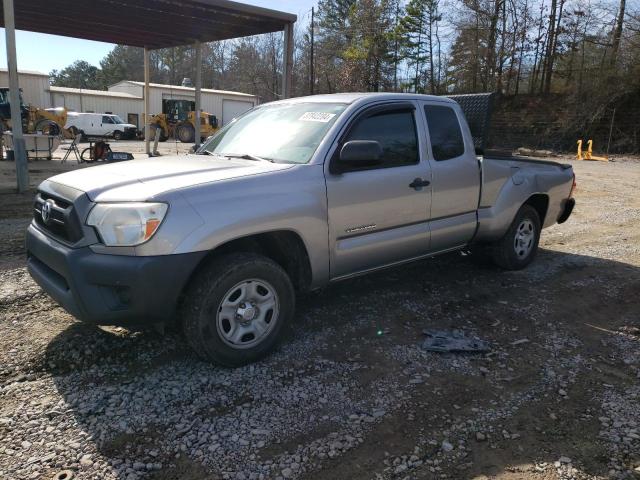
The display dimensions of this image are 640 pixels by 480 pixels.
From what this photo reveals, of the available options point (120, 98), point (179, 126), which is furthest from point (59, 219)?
point (120, 98)

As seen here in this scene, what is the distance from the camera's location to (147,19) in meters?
13.2

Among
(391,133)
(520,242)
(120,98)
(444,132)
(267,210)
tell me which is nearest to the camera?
(267,210)

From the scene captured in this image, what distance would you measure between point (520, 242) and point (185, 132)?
30380 mm

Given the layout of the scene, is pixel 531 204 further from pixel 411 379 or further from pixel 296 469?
pixel 296 469

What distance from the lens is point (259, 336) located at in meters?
3.57

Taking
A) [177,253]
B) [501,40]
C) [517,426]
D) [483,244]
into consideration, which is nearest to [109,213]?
[177,253]

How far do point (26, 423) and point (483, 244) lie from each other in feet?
15.1

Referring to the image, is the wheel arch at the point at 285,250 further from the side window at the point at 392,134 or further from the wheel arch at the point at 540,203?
the wheel arch at the point at 540,203

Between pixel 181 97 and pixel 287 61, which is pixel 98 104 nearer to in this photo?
pixel 181 97

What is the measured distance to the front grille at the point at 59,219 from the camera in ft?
10.6

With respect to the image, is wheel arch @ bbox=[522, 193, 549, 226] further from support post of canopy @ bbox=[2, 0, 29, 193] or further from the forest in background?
the forest in background

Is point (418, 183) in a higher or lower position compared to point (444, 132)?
lower

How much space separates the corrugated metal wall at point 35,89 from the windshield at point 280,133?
37996 mm

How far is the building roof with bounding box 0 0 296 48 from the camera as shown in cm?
1158
